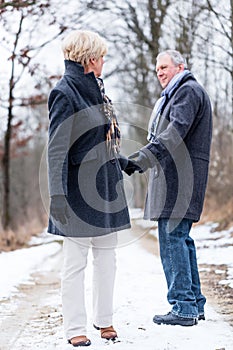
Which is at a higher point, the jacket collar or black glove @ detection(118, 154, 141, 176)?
the jacket collar

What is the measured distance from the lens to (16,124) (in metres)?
16.4

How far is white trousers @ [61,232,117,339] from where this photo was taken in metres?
3.69

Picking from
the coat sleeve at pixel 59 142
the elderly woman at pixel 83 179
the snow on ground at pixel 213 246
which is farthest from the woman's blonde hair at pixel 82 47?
the snow on ground at pixel 213 246

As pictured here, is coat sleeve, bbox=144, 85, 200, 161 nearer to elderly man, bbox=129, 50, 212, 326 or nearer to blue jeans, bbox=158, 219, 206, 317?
elderly man, bbox=129, 50, 212, 326

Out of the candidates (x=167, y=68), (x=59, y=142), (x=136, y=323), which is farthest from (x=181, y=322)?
(x=167, y=68)

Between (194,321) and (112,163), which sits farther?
(194,321)

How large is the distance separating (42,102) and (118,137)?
11.8 meters

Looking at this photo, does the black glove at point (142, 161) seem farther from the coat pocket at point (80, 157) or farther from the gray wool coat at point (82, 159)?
the coat pocket at point (80, 157)

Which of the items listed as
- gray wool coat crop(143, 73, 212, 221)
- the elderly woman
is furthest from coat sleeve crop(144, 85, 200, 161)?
the elderly woman

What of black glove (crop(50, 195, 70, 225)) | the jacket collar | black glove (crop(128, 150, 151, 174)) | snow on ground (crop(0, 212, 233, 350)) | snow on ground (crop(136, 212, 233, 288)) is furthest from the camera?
snow on ground (crop(136, 212, 233, 288))

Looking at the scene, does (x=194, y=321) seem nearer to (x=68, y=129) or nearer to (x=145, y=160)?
(x=145, y=160)

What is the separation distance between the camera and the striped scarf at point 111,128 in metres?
3.80

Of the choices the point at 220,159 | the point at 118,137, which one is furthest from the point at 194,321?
the point at 220,159

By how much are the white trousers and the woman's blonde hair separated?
1.12 meters
